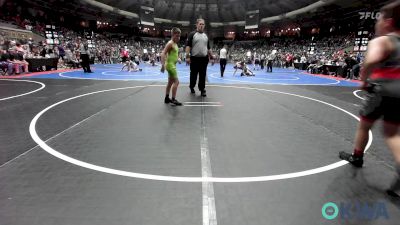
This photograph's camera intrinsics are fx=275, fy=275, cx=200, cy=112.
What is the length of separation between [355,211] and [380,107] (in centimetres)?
105

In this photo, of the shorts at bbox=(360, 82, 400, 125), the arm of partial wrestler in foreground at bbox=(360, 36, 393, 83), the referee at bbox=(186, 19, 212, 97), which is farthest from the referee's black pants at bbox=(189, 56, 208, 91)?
the arm of partial wrestler in foreground at bbox=(360, 36, 393, 83)

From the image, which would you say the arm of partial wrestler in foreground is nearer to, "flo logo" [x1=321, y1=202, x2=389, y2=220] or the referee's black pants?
"flo logo" [x1=321, y1=202, x2=389, y2=220]

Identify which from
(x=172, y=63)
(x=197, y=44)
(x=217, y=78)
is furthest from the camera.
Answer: (x=217, y=78)

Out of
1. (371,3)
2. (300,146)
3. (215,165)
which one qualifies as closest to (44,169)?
(215,165)

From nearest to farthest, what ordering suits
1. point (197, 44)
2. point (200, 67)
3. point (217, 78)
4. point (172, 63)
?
1. point (172, 63)
2. point (197, 44)
3. point (200, 67)
4. point (217, 78)

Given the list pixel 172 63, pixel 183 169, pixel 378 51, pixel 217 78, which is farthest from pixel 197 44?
Answer: pixel 217 78

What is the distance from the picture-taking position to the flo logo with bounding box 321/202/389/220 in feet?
7.16

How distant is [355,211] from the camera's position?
226cm

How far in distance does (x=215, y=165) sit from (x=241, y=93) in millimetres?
5499

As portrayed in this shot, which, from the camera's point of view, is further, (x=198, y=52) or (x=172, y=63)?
(x=198, y=52)

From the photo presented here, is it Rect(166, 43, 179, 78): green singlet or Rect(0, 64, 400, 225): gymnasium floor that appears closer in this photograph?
Rect(0, 64, 400, 225): gymnasium floor

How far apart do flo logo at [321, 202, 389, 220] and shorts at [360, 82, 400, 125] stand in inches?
31.6

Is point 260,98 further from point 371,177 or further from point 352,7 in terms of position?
point 352,7

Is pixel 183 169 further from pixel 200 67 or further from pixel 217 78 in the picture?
pixel 217 78
